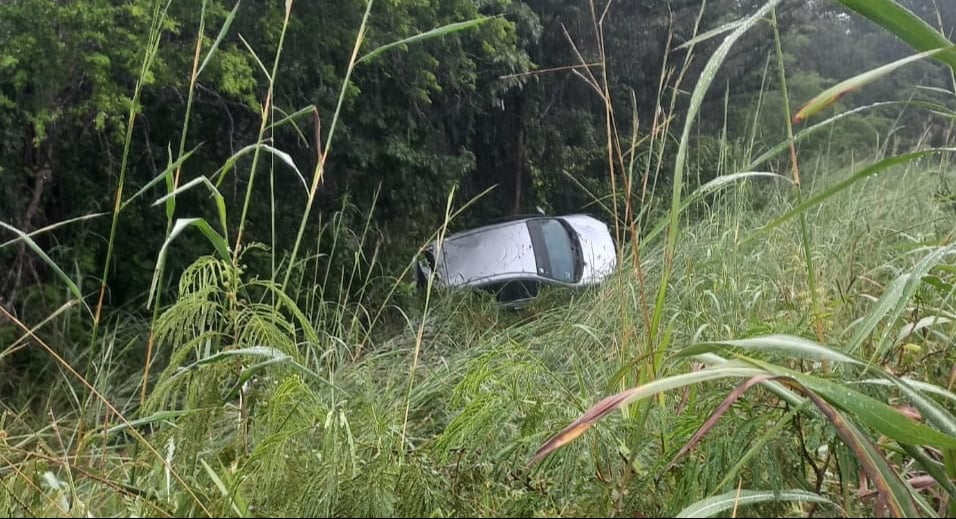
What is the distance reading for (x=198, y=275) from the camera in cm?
121

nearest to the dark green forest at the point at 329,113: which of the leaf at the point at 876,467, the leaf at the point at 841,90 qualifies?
the leaf at the point at 841,90

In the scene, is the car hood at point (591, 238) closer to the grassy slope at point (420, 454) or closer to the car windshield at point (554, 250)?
the car windshield at point (554, 250)

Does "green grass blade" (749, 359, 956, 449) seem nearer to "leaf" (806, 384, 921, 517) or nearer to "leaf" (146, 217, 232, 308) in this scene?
"leaf" (806, 384, 921, 517)

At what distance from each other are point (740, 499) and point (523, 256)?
5116 mm

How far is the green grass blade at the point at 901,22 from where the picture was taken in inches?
31.6

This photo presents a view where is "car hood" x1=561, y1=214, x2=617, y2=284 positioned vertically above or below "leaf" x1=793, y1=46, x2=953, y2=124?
below

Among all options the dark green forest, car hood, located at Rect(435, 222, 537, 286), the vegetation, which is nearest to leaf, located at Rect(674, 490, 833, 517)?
the vegetation

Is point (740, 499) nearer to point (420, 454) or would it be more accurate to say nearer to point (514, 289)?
point (420, 454)

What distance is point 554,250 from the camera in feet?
19.8

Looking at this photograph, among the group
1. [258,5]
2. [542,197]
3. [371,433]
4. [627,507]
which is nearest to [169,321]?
[371,433]

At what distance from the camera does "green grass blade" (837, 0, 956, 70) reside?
2.64 ft

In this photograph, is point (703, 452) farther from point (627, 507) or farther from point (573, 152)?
point (573, 152)

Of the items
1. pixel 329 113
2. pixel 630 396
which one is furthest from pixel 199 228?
pixel 329 113

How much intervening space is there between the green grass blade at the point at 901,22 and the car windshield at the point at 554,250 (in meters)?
4.65
